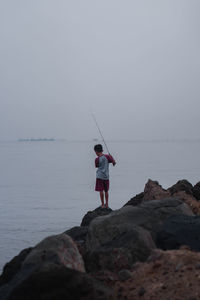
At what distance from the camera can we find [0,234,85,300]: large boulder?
3.88m

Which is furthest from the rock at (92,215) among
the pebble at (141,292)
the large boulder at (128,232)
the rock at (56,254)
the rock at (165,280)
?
the pebble at (141,292)

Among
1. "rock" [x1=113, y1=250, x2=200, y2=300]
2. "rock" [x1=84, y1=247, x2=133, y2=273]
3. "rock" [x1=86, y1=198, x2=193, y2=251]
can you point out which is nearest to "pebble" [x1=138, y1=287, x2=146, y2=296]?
"rock" [x1=113, y1=250, x2=200, y2=300]

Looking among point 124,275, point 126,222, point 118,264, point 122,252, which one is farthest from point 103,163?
point 124,275

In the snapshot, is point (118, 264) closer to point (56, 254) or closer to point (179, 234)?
point (56, 254)

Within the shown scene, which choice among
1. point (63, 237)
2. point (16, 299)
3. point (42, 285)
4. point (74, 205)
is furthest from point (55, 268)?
point (74, 205)

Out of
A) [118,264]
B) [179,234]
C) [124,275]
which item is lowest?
[124,275]

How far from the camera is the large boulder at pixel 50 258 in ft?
12.7

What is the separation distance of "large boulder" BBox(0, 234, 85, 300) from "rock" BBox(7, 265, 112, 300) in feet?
0.42

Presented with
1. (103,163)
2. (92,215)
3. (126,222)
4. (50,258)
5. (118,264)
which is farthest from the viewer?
(103,163)

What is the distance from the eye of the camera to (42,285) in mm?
3562

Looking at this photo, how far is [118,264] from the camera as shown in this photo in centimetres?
457

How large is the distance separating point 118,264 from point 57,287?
45.1 inches

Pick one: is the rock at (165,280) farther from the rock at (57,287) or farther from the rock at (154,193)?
the rock at (154,193)

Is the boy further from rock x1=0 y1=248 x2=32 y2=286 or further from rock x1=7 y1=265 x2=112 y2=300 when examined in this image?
rock x1=7 y1=265 x2=112 y2=300
